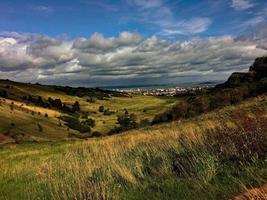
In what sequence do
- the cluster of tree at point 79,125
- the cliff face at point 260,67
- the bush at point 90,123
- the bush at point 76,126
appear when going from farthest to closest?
the bush at point 90,123 < the cluster of tree at point 79,125 < the bush at point 76,126 < the cliff face at point 260,67

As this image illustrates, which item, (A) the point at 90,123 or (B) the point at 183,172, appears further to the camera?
(A) the point at 90,123

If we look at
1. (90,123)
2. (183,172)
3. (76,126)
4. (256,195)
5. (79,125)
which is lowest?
(90,123)

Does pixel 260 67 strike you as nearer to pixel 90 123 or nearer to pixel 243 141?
pixel 243 141

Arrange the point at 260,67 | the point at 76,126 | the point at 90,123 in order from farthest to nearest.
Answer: the point at 90,123 → the point at 76,126 → the point at 260,67

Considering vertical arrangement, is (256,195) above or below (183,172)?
above

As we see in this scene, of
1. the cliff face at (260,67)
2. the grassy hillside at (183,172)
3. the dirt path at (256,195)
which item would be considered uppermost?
the cliff face at (260,67)

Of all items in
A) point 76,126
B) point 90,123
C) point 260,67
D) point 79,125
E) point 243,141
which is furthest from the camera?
point 90,123

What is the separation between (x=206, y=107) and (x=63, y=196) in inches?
1718

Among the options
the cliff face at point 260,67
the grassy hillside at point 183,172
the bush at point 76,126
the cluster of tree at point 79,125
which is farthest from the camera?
the cluster of tree at point 79,125

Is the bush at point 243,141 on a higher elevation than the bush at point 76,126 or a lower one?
higher

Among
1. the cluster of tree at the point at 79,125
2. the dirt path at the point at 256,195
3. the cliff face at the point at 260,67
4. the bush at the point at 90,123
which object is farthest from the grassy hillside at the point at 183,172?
the bush at the point at 90,123

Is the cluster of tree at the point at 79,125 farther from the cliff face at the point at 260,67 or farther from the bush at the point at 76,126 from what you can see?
the cliff face at the point at 260,67

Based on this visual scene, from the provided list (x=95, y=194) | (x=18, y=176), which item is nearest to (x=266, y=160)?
(x=95, y=194)

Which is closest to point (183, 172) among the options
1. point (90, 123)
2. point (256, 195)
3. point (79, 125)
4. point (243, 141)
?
point (243, 141)
